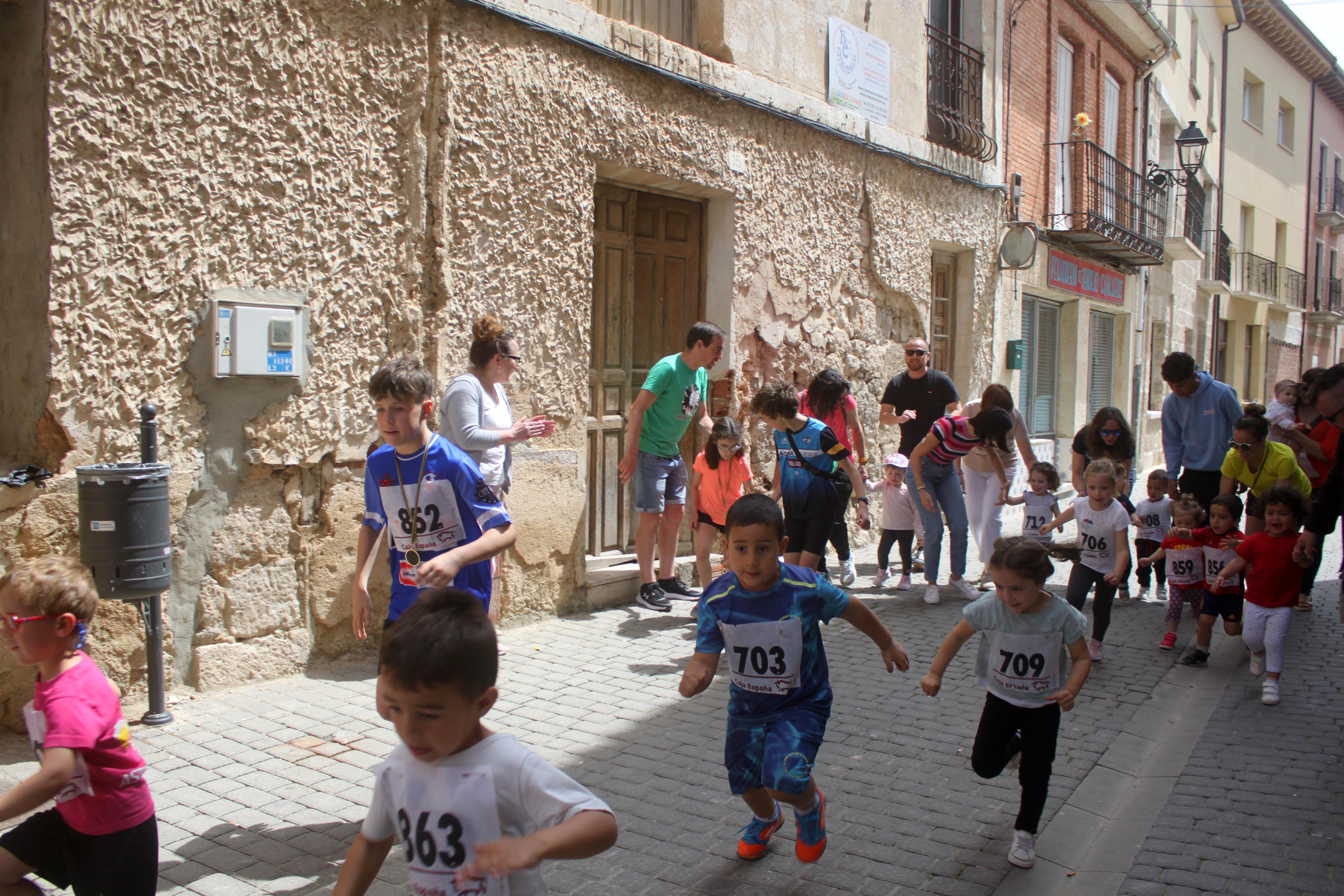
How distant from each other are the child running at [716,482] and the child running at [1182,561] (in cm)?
247

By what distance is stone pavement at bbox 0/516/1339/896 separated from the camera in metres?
3.15

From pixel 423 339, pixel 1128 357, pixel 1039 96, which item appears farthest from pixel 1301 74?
pixel 423 339

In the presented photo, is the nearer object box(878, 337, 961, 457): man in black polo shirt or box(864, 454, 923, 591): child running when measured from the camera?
box(864, 454, 923, 591): child running

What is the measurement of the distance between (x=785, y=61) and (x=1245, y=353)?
72.7 ft

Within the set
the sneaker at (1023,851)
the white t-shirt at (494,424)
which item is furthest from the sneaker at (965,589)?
the sneaker at (1023,851)

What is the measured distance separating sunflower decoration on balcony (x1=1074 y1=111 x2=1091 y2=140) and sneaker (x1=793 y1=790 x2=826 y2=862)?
1295 centimetres

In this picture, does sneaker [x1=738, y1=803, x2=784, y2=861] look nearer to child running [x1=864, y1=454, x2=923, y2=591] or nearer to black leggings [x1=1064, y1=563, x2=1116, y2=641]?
black leggings [x1=1064, y1=563, x2=1116, y2=641]

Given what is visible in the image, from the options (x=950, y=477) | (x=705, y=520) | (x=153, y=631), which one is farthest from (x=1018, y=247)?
(x=153, y=631)

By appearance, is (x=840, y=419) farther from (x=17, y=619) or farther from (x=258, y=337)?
(x=17, y=619)

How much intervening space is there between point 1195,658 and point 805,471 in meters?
2.35

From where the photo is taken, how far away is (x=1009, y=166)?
12.3 m

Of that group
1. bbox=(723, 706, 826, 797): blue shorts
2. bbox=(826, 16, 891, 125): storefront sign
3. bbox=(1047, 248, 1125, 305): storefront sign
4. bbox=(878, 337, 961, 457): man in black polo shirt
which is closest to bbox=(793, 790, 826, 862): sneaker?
bbox=(723, 706, 826, 797): blue shorts

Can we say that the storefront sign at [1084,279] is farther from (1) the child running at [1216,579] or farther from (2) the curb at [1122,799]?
(2) the curb at [1122,799]

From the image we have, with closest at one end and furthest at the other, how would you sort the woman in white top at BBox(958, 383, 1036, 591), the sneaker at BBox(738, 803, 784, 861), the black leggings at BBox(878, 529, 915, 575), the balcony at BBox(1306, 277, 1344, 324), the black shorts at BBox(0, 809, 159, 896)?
the black shorts at BBox(0, 809, 159, 896)
the sneaker at BBox(738, 803, 784, 861)
the woman in white top at BBox(958, 383, 1036, 591)
the black leggings at BBox(878, 529, 915, 575)
the balcony at BBox(1306, 277, 1344, 324)
